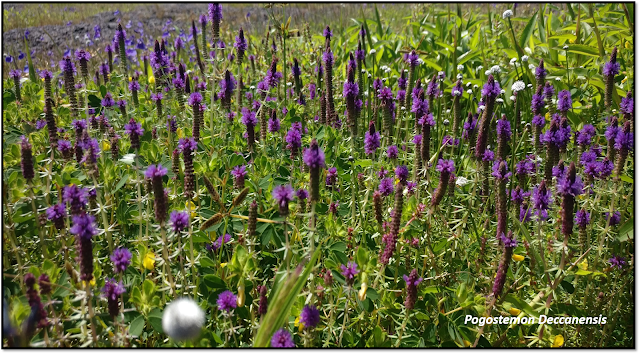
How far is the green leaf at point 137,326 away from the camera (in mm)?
1700

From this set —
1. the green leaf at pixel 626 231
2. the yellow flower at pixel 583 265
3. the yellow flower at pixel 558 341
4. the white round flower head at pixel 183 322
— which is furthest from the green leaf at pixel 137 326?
the green leaf at pixel 626 231

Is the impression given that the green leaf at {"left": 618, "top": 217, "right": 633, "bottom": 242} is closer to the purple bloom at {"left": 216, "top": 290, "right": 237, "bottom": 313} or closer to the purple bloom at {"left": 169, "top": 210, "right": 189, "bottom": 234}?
the purple bloom at {"left": 216, "top": 290, "right": 237, "bottom": 313}

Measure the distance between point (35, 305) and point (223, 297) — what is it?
60 cm

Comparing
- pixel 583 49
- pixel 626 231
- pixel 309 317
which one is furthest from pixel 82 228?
pixel 583 49

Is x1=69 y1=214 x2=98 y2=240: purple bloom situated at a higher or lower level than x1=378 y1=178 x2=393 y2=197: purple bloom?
higher

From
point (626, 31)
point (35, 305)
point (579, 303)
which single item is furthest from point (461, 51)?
point (35, 305)

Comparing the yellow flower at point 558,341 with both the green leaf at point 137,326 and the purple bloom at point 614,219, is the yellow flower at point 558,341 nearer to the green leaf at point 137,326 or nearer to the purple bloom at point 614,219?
the purple bloom at point 614,219

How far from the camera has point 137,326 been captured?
67.9 inches

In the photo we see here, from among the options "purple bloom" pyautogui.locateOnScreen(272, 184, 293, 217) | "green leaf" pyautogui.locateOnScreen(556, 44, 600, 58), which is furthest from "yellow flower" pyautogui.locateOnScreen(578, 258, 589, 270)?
"green leaf" pyautogui.locateOnScreen(556, 44, 600, 58)

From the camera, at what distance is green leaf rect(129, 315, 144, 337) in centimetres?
170

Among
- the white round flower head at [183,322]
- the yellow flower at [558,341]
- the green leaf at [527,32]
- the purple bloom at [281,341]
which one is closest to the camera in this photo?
the white round flower head at [183,322]

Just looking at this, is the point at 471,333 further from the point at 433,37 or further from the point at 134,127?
the point at 433,37

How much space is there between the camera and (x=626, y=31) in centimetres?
376

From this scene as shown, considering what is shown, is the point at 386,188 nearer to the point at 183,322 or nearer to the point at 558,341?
the point at 558,341
